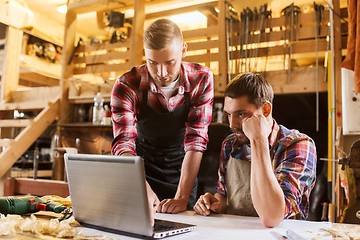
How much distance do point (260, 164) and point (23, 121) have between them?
317cm

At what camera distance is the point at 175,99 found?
1.65m

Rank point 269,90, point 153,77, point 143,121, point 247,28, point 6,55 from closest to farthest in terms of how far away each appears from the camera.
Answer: point 269,90
point 153,77
point 143,121
point 247,28
point 6,55

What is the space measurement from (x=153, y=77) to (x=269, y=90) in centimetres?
55

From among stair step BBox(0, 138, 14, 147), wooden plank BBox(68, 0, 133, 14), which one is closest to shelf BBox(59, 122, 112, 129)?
stair step BBox(0, 138, 14, 147)

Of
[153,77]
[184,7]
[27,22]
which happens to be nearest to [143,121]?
[153,77]

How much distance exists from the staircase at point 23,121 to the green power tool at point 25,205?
2.51m

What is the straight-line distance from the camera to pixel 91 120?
3826mm

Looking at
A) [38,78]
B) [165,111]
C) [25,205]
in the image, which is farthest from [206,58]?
[38,78]

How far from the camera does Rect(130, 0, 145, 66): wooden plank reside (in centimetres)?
347

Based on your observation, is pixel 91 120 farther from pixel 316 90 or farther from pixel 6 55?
pixel 316 90

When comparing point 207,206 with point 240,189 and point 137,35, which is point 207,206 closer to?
point 240,189

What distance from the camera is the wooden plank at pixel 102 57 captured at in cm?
356

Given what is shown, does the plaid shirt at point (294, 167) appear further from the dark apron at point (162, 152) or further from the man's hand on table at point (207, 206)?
the dark apron at point (162, 152)

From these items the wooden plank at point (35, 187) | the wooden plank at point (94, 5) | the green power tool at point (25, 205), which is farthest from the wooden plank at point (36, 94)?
the green power tool at point (25, 205)
